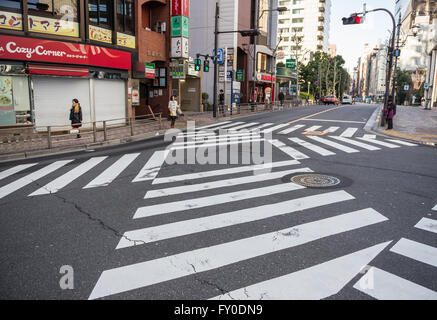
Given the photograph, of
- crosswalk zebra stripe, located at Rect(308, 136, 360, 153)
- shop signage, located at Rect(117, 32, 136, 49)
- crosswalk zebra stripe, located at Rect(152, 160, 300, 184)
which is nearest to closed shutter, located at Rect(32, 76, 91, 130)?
shop signage, located at Rect(117, 32, 136, 49)

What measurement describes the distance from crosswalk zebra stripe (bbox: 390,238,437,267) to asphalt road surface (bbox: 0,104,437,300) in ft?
0.05

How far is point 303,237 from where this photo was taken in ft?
16.9

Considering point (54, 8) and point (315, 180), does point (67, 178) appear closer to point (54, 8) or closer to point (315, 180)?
point (315, 180)

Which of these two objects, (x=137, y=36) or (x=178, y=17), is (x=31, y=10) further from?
(x=178, y=17)

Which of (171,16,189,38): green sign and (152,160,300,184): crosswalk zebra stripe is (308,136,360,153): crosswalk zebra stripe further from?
(171,16,189,38): green sign

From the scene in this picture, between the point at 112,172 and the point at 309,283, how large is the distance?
696 cm

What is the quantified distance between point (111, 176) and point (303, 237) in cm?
569

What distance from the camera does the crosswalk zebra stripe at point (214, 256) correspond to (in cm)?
389

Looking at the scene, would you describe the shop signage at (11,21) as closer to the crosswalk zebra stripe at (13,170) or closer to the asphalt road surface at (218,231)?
the crosswalk zebra stripe at (13,170)

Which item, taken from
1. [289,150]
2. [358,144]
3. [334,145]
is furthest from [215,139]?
[358,144]

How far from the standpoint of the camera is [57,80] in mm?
18531

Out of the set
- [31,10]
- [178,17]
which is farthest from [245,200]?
[178,17]

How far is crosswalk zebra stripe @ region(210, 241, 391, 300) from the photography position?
11.9 feet
